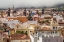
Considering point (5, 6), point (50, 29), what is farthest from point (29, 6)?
point (50, 29)

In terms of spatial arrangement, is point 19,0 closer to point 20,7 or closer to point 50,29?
point 20,7

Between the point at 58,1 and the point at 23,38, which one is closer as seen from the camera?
the point at 23,38

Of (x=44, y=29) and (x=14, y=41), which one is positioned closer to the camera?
(x=14, y=41)

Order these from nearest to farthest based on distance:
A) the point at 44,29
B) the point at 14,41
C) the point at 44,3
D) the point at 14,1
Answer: the point at 14,41
the point at 44,29
the point at 14,1
the point at 44,3

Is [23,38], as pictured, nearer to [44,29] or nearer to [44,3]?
[44,29]

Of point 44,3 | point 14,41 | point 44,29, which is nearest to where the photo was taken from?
point 14,41

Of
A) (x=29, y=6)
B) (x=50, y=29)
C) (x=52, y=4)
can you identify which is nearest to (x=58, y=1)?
(x=52, y=4)

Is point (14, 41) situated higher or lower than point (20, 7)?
higher

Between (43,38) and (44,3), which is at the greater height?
(43,38)

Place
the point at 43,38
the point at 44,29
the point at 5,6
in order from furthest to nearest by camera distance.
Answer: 1. the point at 5,6
2. the point at 44,29
3. the point at 43,38
